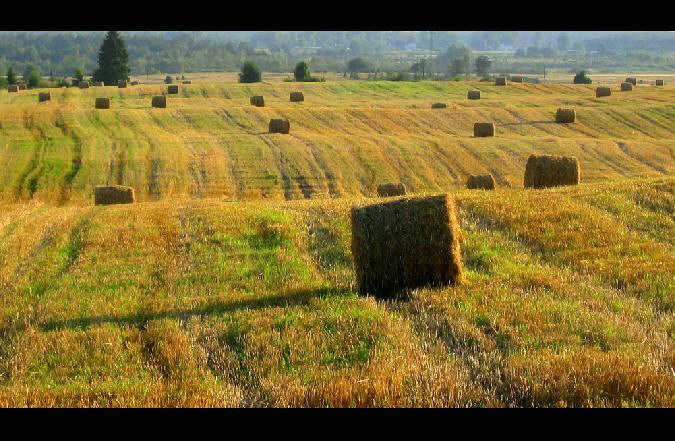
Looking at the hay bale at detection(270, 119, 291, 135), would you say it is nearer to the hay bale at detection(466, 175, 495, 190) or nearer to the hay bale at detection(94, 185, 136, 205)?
the hay bale at detection(466, 175, 495, 190)

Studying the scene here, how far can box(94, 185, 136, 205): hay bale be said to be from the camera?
26594mm

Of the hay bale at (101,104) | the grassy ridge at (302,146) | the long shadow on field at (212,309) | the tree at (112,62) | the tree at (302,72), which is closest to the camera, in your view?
the long shadow on field at (212,309)

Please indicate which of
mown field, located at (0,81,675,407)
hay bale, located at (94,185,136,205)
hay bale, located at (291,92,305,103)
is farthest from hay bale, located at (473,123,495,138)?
mown field, located at (0,81,675,407)

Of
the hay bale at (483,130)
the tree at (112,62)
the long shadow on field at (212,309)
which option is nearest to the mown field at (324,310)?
the long shadow on field at (212,309)

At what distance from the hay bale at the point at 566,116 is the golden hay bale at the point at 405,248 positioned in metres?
43.7

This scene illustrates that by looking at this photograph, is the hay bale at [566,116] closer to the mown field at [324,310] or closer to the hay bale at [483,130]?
the hay bale at [483,130]

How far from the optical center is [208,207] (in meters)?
18.1

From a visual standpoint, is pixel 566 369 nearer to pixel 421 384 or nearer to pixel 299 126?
pixel 421 384

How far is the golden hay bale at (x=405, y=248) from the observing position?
10.7m

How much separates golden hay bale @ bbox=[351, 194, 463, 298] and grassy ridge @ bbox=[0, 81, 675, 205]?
2127cm

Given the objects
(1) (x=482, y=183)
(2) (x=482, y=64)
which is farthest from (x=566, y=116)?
(2) (x=482, y=64)

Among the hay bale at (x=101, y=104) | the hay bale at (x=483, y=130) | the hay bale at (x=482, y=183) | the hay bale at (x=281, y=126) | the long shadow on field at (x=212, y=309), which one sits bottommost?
the hay bale at (x=482, y=183)

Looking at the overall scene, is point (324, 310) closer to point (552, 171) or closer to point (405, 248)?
point (405, 248)
